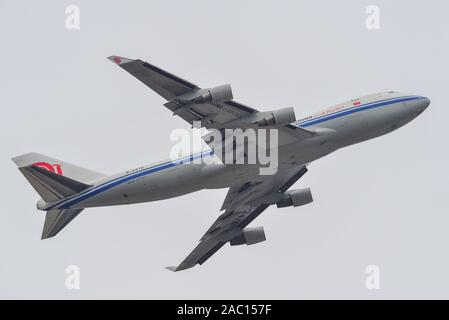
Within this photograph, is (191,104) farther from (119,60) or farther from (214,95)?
(119,60)

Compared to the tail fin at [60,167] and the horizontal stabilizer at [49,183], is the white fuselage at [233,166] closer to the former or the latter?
the horizontal stabilizer at [49,183]

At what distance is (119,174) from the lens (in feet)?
204

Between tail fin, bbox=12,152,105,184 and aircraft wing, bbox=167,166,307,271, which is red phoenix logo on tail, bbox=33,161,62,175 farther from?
aircraft wing, bbox=167,166,307,271

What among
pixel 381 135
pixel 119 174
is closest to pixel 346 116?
pixel 381 135

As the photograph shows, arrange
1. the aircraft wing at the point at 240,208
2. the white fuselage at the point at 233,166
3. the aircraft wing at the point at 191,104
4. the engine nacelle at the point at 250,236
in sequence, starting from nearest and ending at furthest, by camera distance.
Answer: the aircraft wing at the point at 191,104, the white fuselage at the point at 233,166, the aircraft wing at the point at 240,208, the engine nacelle at the point at 250,236

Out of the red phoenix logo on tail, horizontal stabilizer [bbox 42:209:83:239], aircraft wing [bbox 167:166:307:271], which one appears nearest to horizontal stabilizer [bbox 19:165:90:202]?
horizontal stabilizer [bbox 42:209:83:239]

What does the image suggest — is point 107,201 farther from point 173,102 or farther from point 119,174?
point 173,102

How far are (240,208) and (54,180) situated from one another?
1554 cm

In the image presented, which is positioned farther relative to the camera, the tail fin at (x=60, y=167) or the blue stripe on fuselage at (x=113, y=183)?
the tail fin at (x=60, y=167)

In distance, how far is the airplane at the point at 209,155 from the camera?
194 feet

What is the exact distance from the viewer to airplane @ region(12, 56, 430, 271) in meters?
59.2

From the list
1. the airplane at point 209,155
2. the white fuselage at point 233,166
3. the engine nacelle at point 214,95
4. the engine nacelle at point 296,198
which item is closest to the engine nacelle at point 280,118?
the airplane at point 209,155

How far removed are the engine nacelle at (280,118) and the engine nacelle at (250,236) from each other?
1493 cm

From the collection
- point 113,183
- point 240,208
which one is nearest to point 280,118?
point 240,208
